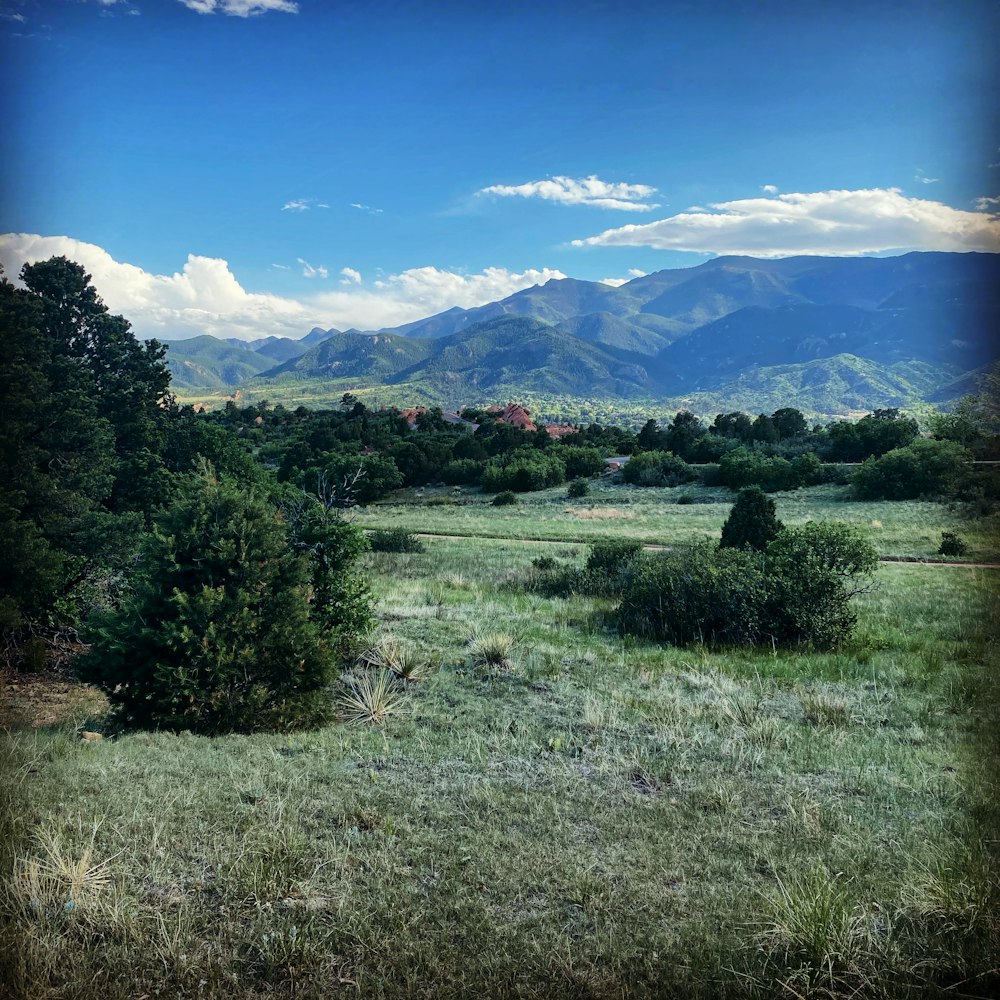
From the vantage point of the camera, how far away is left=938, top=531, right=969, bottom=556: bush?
24359 millimetres

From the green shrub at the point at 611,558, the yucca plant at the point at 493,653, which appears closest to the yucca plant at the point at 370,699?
the yucca plant at the point at 493,653

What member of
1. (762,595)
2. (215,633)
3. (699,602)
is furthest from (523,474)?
(215,633)

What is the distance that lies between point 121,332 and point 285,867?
7.79 m

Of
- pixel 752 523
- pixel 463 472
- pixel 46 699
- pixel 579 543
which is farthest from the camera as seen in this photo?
pixel 463 472

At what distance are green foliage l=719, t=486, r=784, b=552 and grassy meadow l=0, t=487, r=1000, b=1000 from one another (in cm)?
944

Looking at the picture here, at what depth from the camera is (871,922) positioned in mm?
3693

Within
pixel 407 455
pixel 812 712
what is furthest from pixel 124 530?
pixel 407 455

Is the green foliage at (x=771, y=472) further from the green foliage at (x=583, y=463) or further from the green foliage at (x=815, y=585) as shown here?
the green foliage at (x=815, y=585)

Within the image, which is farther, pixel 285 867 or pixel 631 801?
pixel 631 801

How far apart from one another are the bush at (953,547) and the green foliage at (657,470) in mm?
30797

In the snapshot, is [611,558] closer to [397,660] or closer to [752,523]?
[752,523]

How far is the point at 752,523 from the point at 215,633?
51.2 ft

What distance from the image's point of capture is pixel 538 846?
5.03 m

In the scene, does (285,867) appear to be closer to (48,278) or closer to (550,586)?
(48,278)
